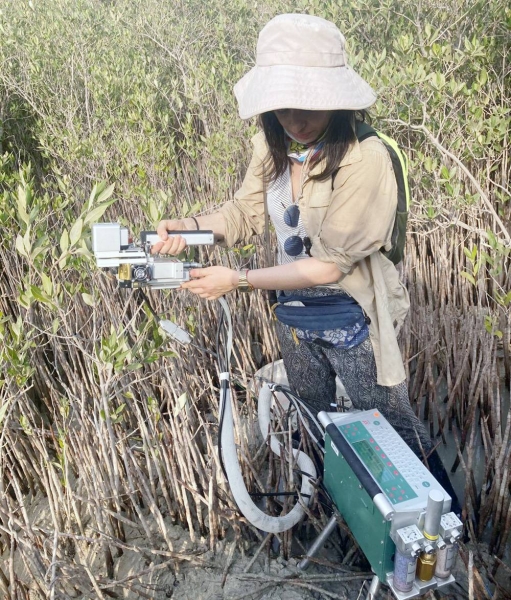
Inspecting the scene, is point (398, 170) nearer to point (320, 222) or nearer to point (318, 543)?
point (320, 222)

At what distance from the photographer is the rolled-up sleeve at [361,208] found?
1.35 m

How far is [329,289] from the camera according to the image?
5.23 feet

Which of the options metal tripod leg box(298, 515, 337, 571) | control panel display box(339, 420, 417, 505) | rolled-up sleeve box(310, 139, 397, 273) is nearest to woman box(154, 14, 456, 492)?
rolled-up sleeve box(310, 139, 397, 273)

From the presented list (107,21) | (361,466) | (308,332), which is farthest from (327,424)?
(107,21)

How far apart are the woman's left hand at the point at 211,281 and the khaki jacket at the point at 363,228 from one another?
0.24m

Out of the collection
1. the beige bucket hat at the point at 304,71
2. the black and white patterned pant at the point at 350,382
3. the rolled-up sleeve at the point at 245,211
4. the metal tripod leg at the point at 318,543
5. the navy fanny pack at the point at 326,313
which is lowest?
the metal tripod leg at the point at 318,543

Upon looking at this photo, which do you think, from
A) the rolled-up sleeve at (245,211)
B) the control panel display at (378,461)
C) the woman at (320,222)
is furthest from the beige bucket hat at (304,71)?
the control panel display at (378,461)

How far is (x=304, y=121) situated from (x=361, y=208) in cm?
26

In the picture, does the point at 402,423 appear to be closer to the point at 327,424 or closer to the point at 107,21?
the point at 327,424

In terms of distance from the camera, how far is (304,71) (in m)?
1.31

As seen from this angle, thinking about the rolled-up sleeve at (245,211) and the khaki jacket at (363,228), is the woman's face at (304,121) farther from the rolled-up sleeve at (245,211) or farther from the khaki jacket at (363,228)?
the rolled-up sleeve at (245,211)

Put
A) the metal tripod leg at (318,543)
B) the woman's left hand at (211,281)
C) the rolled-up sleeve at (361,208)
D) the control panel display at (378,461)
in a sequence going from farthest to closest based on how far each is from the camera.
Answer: the metal tripod leg at (318,543), the woman's left hand at (211,281), the rolled-up sleeve at (361,208), the control panel display at (378,461)

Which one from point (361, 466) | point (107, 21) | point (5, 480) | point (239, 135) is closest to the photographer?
point (361, 466)

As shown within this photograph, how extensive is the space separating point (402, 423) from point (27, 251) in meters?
1.28
